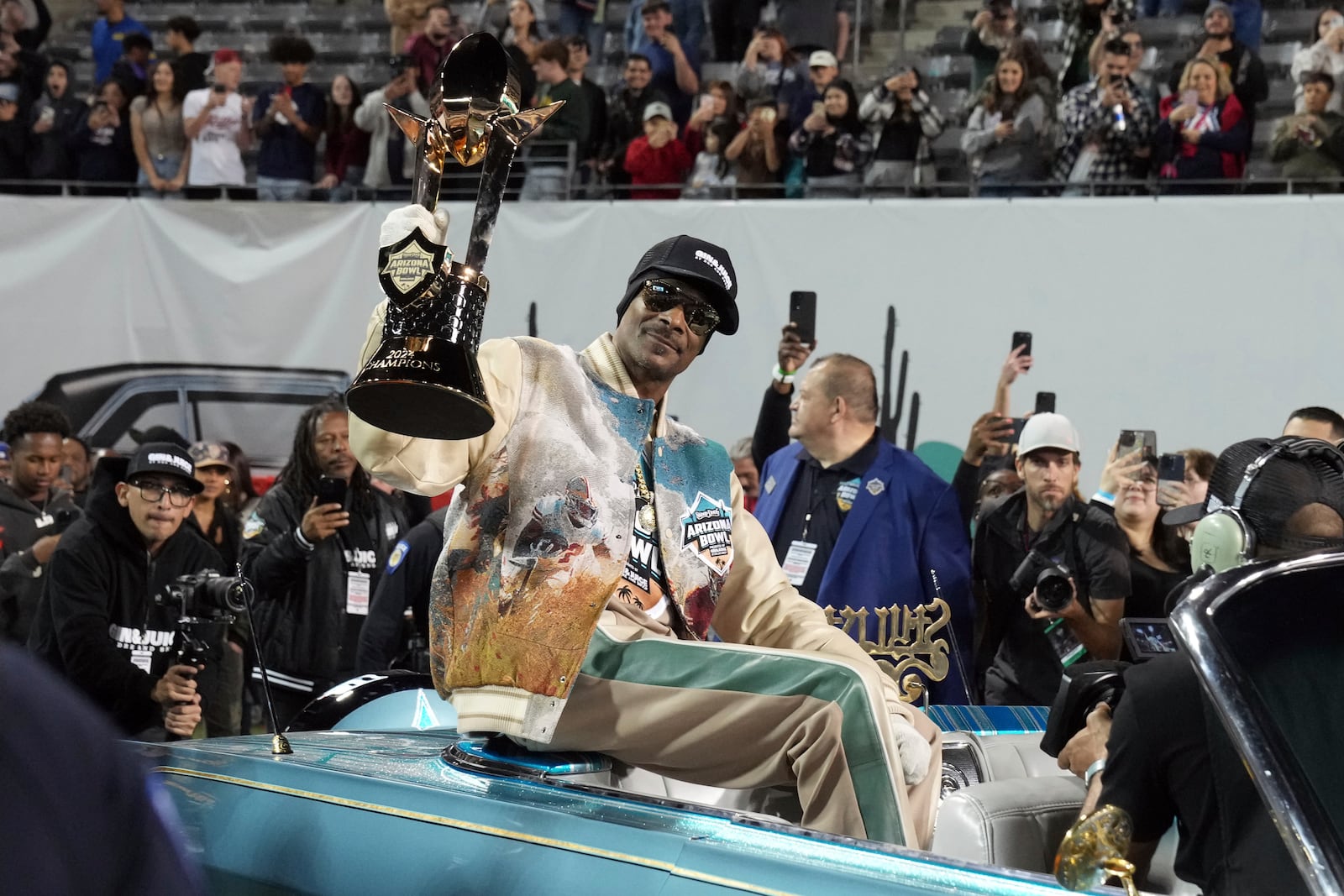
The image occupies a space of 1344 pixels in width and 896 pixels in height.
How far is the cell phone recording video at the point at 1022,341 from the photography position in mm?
7715


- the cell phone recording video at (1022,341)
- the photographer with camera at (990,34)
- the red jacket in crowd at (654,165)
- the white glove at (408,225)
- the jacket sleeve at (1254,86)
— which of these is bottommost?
the cell phone recording video at (1022,341)

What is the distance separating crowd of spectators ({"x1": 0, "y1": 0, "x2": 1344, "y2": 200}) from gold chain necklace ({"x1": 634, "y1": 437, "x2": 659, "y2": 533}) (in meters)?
5.30

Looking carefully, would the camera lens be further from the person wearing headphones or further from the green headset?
the green headset

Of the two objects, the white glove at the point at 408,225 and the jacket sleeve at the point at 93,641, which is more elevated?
the white glove at the point at 408,225

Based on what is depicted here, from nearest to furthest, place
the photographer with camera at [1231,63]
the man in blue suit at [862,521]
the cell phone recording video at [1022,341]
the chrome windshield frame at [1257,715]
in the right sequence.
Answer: the chrome windshield frame at [1257,715] → the man in blue suit at [862,521] → the cell phone recording video at [1022,341] → the photographer with camera at [1231,63]

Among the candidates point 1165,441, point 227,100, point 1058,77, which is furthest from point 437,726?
point 227,100

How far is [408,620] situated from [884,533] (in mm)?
1804

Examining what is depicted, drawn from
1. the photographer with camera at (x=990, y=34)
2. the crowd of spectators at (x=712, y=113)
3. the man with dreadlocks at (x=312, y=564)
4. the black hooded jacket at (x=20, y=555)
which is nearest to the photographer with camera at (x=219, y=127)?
the crowd of spectators at (x=712, y=113)

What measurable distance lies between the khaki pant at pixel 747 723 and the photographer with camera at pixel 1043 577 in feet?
6.51

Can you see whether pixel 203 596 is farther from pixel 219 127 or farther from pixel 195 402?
pixel 219 127

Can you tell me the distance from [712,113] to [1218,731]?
27.8ft

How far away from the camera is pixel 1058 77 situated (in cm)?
941

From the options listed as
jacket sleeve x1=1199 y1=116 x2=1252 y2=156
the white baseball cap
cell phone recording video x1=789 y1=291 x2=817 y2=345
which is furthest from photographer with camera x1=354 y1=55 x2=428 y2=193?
the white baseball cap

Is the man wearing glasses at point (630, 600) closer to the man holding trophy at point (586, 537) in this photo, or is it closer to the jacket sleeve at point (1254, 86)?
the man holding trophy at point (586, 537)
